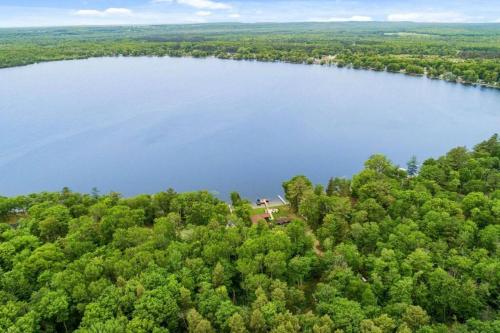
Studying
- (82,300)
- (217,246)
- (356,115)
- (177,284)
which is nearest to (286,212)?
(217,246)

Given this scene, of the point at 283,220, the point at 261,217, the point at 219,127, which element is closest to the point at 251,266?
the point at 283,220

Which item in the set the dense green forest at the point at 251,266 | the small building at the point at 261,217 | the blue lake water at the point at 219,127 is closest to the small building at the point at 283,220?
the small building at the point at 261,217

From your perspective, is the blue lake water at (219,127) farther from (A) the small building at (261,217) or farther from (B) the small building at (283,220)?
(B) the small building at (283,220)

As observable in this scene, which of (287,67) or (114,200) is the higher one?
(287,67)

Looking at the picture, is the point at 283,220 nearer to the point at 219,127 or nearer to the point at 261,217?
the point at 261,217

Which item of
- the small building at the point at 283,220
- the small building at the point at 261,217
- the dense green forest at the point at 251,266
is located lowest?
the small building at the point at 261,217

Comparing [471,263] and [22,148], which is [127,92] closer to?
[22,148]
